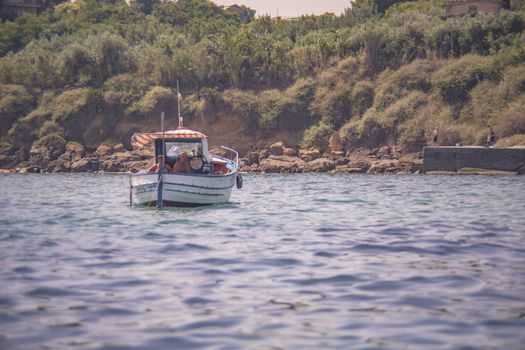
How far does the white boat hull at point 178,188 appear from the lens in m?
25.8

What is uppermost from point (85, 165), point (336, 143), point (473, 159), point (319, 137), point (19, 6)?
point (19, 6)

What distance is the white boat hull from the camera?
25.8m

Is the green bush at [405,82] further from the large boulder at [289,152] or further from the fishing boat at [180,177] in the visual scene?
the fishing boat at [180,177]

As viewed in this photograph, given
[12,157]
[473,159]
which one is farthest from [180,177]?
[12,157]

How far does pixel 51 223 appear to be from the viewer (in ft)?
69.9

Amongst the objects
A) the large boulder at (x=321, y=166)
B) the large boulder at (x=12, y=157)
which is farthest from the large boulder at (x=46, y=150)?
the large boulder at (x=321, y=166)

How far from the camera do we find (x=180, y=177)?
25.8 metres

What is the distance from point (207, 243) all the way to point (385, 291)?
605 cm

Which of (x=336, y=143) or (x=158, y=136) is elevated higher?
(x=158, y=136)

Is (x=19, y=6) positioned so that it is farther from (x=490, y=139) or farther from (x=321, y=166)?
(x=490, y=139)

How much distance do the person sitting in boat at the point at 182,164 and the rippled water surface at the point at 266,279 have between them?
257 centimetres

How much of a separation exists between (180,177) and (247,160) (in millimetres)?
30930

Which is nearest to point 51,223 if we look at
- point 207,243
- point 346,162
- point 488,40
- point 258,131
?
point 207,243

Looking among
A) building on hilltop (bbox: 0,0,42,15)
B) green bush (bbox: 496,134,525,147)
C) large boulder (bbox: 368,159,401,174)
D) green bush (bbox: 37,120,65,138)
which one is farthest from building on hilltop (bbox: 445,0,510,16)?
building on hilltop (bbox: 0,0,42,15)
